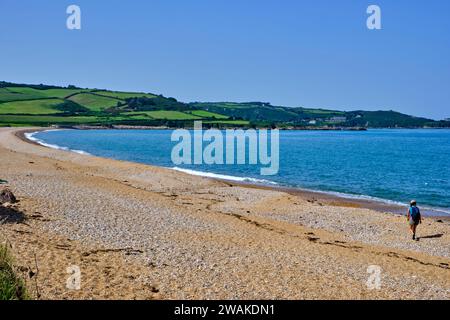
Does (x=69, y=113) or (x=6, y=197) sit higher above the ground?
(x=69, y=113)

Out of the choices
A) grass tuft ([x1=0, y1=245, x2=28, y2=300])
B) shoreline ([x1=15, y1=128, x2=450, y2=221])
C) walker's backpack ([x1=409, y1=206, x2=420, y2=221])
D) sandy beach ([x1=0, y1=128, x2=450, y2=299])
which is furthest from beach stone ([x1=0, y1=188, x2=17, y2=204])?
shoreline ([x1=15, y1=128, x2=450, y2=221])

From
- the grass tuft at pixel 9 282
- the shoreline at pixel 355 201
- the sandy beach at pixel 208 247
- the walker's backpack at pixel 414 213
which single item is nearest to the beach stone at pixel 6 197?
the sandy beach at pixel 208 247

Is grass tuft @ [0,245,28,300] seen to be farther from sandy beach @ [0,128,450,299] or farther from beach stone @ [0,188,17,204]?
beach stone @ [0,188,17,204]

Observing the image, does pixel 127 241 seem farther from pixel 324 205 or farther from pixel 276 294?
pixel 324 205

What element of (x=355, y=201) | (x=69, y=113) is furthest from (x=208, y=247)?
(x=69, y=113)

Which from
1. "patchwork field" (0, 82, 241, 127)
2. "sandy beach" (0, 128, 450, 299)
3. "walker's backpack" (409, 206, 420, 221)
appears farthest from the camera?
"patchwork field" (0, 82, 241, 127)

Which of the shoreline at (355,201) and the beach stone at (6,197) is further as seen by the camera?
the shoreline at (355,201)

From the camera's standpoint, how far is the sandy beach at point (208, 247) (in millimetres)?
12047

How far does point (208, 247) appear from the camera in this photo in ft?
53.0

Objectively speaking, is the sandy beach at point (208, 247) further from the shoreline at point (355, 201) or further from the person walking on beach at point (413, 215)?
the shoreline at point (355, 201)

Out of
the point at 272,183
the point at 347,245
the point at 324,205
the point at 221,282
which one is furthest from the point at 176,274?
the point at 272,183

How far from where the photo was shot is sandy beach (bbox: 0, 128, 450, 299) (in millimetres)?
12047

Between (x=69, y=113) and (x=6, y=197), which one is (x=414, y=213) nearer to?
(x=6, y=197)

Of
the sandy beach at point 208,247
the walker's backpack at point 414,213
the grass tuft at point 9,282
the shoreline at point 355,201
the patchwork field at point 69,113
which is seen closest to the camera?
the grass tuft at point 9,282
